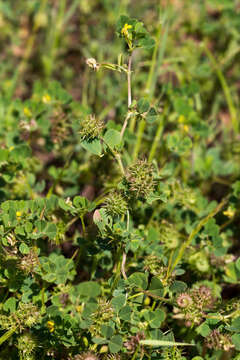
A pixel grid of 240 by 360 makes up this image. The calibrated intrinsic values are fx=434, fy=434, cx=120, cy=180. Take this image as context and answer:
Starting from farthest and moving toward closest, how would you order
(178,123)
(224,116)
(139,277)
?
(224,116)
(178,123)
(139,277)

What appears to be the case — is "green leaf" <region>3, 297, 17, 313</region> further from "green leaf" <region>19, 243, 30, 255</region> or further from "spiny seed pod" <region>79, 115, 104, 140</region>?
"spiny seed pod" <region>79, 115, 104, 140</region>

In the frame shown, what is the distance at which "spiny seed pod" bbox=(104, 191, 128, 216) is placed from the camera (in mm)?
1923

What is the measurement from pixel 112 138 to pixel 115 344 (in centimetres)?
91

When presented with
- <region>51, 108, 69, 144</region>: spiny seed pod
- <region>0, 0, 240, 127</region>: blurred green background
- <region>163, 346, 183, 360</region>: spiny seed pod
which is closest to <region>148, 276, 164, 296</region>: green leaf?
<region>163, 346, 183, 360</region>: spiny seed pod

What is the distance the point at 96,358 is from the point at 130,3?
3196 millimetres

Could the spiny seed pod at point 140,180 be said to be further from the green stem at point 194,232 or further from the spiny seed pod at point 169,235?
the spiny seed pod at point 169,235

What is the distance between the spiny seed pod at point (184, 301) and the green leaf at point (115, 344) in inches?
11.9

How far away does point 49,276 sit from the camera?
200cm

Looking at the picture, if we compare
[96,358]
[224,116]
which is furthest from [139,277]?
[224,116]

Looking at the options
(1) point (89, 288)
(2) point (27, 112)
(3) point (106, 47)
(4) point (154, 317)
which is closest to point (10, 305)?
(1) point (89, 288)

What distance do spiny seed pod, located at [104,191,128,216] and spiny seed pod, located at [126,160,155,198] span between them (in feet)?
0.20

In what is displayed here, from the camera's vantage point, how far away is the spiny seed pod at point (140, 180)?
1909 millimetres

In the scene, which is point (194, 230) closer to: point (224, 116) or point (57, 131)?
point (57, 131)

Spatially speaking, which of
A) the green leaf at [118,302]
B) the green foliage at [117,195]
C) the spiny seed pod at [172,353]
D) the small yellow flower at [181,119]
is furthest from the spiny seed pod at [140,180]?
the small yellow flower at [181,119]
